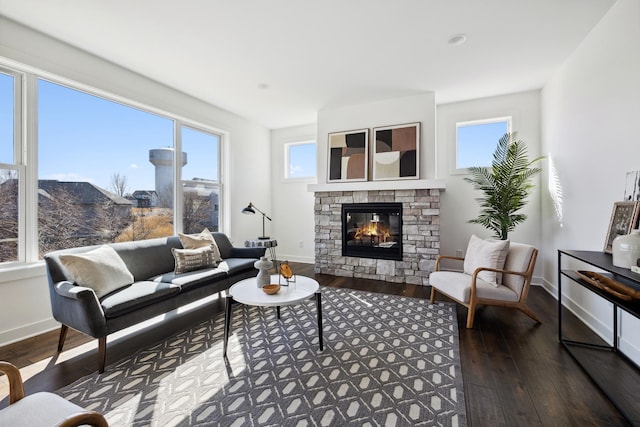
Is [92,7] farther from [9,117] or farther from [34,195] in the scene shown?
[34,195]

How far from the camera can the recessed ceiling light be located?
2.66 meters

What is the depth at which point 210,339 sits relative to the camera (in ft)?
7.84

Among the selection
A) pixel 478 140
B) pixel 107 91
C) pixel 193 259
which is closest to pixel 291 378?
pixel 193 259

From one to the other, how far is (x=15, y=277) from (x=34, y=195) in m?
0.74

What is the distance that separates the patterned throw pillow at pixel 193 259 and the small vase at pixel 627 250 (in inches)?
135

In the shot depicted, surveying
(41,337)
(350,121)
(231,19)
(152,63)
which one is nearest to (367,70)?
(350,121)

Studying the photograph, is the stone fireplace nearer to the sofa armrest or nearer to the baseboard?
the sofa armrest

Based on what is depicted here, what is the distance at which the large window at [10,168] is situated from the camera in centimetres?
243

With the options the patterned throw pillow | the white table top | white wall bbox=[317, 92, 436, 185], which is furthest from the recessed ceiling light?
the patterned throw pillow

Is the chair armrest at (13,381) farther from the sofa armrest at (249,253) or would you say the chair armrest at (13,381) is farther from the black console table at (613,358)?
the black console table at (613,358)

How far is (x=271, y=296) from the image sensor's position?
223 cm

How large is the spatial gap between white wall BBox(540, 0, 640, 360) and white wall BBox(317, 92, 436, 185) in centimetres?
145

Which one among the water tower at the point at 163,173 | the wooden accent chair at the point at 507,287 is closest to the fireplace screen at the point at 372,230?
the wooden accent chair at the point at 507,287

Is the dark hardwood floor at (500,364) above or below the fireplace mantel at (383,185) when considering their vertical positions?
below
